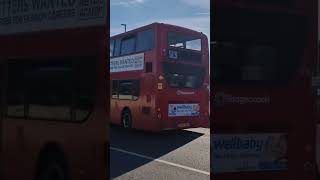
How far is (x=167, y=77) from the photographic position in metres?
18.8

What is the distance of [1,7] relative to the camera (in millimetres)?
8430

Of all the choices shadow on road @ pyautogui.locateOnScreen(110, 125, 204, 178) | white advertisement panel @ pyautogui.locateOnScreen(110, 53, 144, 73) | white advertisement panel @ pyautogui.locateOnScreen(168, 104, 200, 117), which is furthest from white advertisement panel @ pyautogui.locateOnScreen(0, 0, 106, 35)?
white advertisement panel @ pyautogui.locateOnScreen(110, 53, 144, 73)

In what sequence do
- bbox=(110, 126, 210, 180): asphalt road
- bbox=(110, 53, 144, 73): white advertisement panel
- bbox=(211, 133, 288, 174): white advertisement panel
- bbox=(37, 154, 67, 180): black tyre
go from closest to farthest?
bbox=(211, 133, 288, 174): white advertisement panel → bbox=(37, 154, 67, 180): black tyre → bbox=(110, 126, 210, 180): asphalt road → bbox=(110, 53, 144, 73): white advertisement panel

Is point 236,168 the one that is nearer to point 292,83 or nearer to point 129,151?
point 292,83

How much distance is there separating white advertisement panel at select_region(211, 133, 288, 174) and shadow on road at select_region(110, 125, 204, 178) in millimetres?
5118

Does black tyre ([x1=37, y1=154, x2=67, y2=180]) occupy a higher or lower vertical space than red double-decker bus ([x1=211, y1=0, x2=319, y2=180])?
lower

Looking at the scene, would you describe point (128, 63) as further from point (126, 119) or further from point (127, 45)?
point (126, 119)

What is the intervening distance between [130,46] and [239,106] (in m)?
14.4

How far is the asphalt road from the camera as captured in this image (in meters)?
11.2

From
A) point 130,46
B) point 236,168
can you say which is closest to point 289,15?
point 236,168

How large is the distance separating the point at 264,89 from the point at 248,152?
A: 0.68 meters

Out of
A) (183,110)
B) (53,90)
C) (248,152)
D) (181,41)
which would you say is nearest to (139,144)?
(183,110)

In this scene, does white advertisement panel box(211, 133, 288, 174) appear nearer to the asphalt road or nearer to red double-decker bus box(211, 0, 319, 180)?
red double-decker bus box(211, 0, 319, 180)

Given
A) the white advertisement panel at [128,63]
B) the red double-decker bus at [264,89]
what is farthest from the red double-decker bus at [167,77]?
the red double-decker bus at [264,89]
